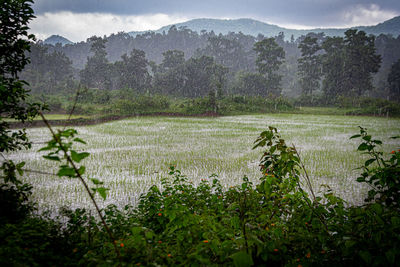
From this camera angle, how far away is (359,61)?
3170 cm

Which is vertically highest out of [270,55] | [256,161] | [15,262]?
[270,55]

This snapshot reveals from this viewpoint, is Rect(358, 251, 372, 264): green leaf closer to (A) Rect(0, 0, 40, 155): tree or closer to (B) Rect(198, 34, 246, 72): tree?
(A) Rect(0, 0, 40, 155): tree

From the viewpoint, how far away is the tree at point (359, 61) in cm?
A: 3114

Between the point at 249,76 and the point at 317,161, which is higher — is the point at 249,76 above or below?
above

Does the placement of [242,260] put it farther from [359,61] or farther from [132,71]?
[359,61]

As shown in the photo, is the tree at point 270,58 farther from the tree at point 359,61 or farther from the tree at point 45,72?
the tree at point 45,72

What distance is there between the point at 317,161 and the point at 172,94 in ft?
104

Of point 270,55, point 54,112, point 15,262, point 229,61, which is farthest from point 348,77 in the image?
point 15,262

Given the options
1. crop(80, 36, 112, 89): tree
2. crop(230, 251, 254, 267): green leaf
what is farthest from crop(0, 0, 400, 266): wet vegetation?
crop(80, 36, 112, 89): tree

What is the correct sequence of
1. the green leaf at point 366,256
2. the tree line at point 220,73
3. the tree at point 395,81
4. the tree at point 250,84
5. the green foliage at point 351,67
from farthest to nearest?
the tree at point 250,84, the tree line at point 220,73, the green foliage at point 351,67, the tree at point 395,81, the green leaf at point 366,256

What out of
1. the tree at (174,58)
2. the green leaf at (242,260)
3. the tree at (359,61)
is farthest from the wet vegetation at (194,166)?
the tree at (174,58)

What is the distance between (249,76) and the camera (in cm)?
3838

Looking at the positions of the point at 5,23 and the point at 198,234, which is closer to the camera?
the point at 198,234

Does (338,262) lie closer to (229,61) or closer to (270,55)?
(270,55)
